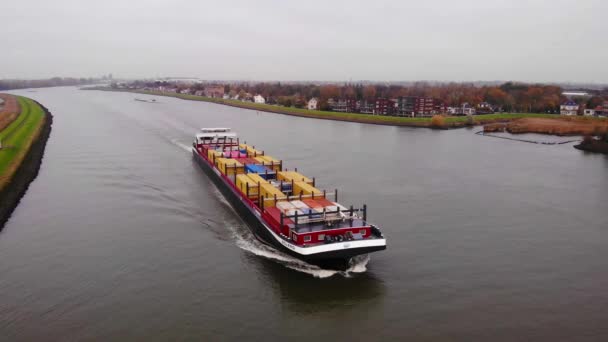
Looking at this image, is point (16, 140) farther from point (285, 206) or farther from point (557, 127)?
point (557, 127)

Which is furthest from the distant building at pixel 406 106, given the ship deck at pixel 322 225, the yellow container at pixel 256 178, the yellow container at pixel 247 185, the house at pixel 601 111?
the ship deck at pixel 322 225

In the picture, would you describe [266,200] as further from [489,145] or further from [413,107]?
[413,107]

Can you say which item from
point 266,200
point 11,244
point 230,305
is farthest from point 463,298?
point 11,244

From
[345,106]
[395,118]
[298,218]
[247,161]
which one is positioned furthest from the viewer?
[345,106]

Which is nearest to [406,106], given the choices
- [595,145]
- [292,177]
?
[595,145]

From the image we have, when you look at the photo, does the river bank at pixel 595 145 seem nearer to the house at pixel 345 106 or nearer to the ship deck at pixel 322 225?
the ship deck at pixel 322 225
